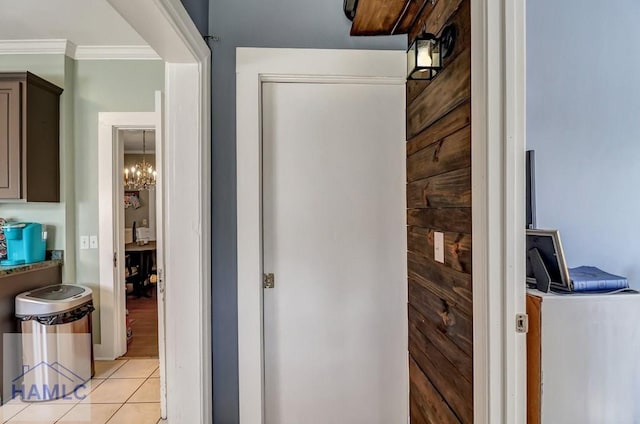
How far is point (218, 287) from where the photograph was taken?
1711mm

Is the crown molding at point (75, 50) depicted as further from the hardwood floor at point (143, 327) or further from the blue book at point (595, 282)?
the blue book at point (595, 282)

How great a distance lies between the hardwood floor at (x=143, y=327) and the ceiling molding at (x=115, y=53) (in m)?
2.58

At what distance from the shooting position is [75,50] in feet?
9.27

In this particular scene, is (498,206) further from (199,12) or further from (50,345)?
(50,345)

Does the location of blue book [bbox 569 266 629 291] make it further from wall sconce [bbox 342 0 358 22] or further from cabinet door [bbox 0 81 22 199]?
cabinet door [bbox 0 81 22 199]

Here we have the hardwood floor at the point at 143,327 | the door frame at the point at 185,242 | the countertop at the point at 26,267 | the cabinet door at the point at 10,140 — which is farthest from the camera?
the hardwood floor at the point at 143,327

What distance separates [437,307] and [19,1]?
Result: 3012 mm

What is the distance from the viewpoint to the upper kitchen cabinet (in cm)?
248

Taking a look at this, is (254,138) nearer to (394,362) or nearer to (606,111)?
(394,362)

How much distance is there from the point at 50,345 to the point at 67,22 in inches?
90.5

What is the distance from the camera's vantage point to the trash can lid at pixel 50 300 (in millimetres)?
2418

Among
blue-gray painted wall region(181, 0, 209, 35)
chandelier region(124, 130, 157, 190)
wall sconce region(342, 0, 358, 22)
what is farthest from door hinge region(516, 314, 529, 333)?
chandelier region(124, 130, 157, 190)

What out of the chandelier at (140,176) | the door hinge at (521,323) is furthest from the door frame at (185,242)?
the chandelier at (140,176)

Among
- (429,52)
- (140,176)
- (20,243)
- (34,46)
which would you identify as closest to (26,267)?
(20,243)
